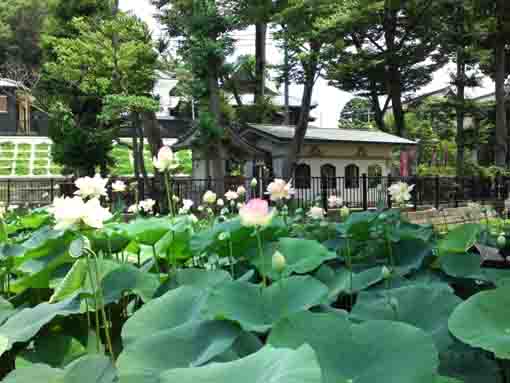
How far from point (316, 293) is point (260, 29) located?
63.4 feet

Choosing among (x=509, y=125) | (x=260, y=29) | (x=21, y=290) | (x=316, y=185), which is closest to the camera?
(x=21, y=290)

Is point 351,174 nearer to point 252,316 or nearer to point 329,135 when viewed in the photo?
point 329,135

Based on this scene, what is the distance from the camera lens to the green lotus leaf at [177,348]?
0.76m

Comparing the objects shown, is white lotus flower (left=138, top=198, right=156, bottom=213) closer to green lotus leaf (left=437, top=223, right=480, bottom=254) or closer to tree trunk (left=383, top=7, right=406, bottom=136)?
green lotus leaf (left=437, top=223, right=480, bottom=254)

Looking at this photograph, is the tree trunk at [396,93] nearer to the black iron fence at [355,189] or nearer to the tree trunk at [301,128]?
the black iron fence at [355,189]

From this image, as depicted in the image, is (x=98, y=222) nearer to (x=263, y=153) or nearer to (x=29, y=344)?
(x=29, y=344)

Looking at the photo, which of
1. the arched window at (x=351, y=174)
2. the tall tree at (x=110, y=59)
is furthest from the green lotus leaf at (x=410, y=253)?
the arched window at (x=351, y=174)

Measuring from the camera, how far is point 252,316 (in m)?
1.02

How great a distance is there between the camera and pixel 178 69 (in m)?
13.8

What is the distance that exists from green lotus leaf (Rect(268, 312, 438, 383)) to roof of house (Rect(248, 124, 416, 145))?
13567mm

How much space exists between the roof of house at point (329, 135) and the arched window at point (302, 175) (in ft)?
3.05

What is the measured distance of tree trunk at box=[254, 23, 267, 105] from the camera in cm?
1864

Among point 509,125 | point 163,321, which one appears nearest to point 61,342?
point 163,321

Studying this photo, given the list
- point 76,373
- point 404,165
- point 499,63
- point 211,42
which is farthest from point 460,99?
point 76,373
